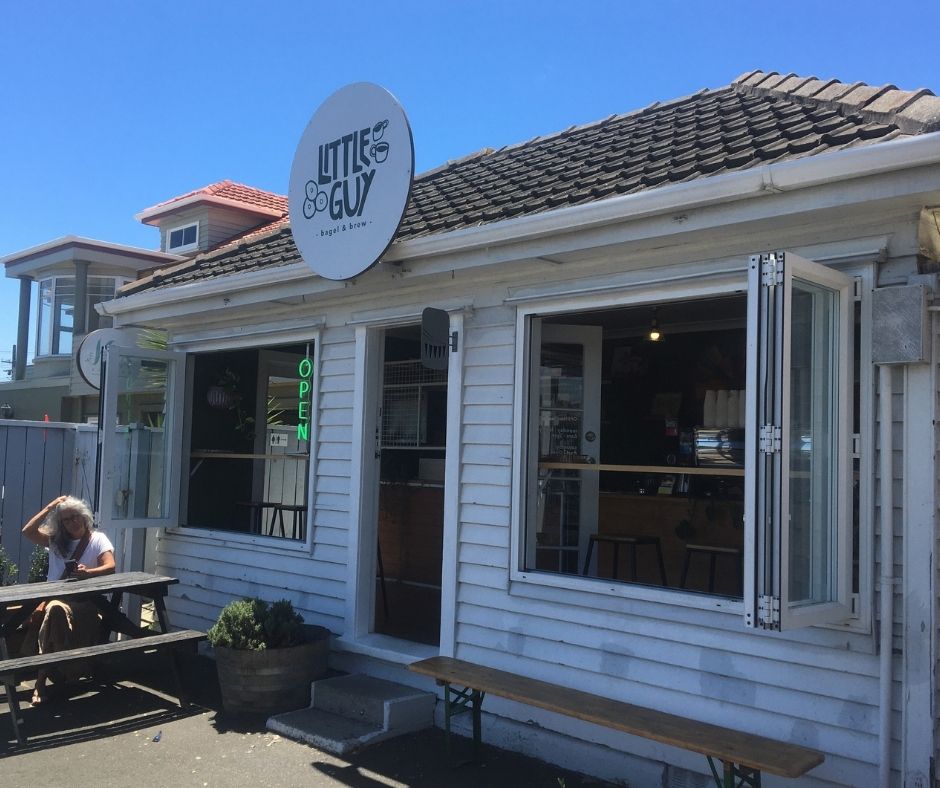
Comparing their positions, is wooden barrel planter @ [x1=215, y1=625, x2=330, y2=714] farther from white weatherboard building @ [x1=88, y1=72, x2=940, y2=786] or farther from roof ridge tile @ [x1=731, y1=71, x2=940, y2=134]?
roof ridge tile @ [x1=731, y1=71, x2=940, y2=134]

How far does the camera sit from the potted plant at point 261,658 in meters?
5.47

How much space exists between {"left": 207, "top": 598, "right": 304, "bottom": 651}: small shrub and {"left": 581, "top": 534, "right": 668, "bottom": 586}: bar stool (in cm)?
198

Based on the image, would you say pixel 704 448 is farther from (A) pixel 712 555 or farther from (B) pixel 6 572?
(B) pixel 6 572

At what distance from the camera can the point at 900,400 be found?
3.71 metres

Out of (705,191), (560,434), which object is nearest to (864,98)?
(705,191)

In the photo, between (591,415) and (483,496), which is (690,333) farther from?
(483,496)

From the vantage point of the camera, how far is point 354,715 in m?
5.30

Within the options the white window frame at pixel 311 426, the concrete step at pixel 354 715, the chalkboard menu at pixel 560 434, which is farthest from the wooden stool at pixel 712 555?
the white window frame at pixel 311 426

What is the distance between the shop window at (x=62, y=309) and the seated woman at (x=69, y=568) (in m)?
13.6

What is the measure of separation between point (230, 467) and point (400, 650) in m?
3.04

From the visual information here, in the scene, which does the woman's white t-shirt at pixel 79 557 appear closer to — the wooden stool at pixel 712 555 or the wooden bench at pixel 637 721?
the wooden bench at pixel 637 721

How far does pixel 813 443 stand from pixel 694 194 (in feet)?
4.07

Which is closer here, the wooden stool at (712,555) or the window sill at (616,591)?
the window sill at (616,591)

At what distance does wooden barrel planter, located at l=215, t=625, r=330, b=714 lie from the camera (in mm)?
5465
